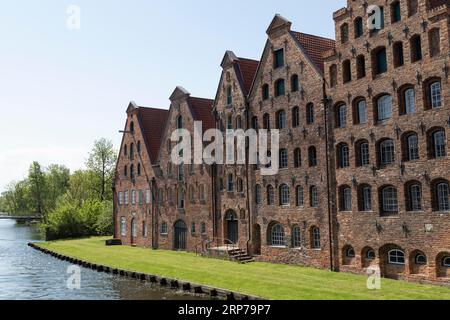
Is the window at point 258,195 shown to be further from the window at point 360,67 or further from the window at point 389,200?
the window at point 360,67

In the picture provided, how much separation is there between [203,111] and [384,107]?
65.5 ft

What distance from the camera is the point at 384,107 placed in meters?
26.4

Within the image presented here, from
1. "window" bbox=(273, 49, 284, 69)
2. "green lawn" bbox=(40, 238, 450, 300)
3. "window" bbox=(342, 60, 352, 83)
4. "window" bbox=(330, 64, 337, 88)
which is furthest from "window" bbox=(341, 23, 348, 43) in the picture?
"green lawn" bbox=(40, 238, 450, 300)

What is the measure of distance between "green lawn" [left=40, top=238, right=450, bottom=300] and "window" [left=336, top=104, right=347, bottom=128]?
28.6 ft

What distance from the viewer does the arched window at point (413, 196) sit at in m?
24.5

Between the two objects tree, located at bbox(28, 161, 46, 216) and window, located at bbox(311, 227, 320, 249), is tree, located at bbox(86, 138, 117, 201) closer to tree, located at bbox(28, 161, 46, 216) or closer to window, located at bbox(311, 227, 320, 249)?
tree, located at bbox(28, 161, 46, 216)

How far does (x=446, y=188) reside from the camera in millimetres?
23328

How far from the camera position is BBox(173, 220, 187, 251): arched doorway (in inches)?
1684

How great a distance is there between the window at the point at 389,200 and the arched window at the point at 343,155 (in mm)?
2968

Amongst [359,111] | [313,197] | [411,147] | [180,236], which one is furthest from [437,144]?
[180,236]

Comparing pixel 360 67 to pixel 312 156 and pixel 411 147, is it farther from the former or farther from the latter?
pixel 312 156
